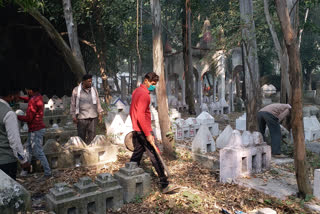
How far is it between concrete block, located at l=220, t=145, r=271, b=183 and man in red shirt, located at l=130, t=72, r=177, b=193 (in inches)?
46.1

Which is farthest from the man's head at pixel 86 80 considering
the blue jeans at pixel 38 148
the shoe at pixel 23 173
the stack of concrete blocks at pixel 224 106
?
the stack of concrete blocks at pixel 224 106

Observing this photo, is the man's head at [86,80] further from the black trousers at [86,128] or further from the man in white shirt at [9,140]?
the man in white shirt at [9,140]

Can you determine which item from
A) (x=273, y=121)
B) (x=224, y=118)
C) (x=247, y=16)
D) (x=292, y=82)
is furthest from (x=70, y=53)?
(x=224, y=118)

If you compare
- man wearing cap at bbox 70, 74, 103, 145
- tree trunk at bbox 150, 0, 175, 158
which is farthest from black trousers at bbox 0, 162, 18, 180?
tree trunk at bbox 150, 0, 175, 158

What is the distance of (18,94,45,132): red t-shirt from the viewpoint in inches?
194

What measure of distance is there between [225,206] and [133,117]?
1998mm

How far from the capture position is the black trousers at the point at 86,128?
6.00 metres

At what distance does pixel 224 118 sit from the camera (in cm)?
1462

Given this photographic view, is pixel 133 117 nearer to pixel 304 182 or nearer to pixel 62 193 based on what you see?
pixel 62 193

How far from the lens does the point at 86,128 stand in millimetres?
6094

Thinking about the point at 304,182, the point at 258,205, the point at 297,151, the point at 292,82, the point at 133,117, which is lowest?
the point at 258,205

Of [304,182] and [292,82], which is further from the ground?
[292,82]

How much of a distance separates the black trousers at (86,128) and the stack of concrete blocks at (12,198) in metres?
3.39

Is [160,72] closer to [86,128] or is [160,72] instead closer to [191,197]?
[86,128]
